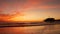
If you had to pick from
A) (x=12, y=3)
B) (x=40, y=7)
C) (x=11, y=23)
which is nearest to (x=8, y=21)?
(x=11, y=23)

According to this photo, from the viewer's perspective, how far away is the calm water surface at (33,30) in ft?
2.86

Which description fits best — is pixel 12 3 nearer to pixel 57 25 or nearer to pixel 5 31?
pixel 5 31

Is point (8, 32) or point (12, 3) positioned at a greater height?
point (12, 3)

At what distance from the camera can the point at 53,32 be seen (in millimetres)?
887

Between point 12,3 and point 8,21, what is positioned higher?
point 12,3

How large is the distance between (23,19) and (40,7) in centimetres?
14

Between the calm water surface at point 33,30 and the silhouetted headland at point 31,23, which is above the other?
the silhouetted headland at point 31,23

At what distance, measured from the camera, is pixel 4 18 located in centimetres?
88

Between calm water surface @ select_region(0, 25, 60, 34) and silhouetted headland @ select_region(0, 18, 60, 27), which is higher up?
silhouetted headland @ select_region(0, 18, 60, 27)

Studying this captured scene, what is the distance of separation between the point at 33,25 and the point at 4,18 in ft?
0.62

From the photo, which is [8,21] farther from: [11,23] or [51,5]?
[51,5]

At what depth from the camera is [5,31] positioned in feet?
2.85

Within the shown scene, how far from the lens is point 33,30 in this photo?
883 millimetres

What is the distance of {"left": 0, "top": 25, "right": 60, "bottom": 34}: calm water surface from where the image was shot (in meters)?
0.87
